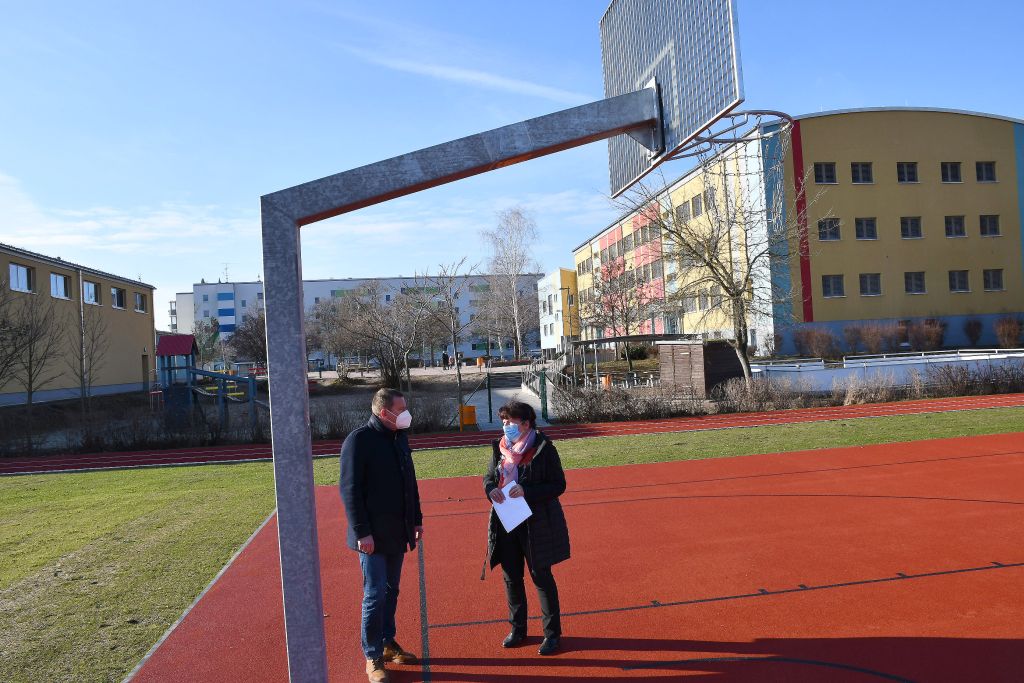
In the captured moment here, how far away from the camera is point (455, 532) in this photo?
380 inches

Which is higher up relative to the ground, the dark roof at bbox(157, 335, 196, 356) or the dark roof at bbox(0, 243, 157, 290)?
the dark roof at bbox(0, 243, 157, 290)

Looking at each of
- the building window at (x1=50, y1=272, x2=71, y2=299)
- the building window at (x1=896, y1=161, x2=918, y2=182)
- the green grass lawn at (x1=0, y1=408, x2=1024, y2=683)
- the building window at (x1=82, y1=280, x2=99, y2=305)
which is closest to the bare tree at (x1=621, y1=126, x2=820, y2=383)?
the green grass lawn at (x1=0, y1=408, x2=1024, y2=683)

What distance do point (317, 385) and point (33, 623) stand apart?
4179cm

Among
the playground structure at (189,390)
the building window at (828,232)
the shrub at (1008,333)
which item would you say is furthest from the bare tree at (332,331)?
the shrub at (1008,333)

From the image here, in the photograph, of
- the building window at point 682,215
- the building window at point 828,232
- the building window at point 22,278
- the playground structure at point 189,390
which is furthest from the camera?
the building window at point 828,232

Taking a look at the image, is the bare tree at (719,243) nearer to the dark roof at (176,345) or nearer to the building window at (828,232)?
the building window at (828,232)

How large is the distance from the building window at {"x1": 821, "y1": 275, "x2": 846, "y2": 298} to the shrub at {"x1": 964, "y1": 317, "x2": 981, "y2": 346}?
7.86 meters

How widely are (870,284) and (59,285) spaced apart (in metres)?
42.6

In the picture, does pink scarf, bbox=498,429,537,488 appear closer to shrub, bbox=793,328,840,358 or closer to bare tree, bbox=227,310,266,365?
shrub, bbox=793,328,840,358

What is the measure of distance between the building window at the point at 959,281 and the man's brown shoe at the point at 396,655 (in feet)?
150

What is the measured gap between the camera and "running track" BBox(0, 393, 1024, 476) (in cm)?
1927

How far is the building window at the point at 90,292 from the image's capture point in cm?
4000

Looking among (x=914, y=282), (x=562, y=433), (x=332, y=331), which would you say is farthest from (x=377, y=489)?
(x=332, y=331)

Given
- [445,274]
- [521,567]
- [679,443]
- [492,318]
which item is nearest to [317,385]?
[445,274]
